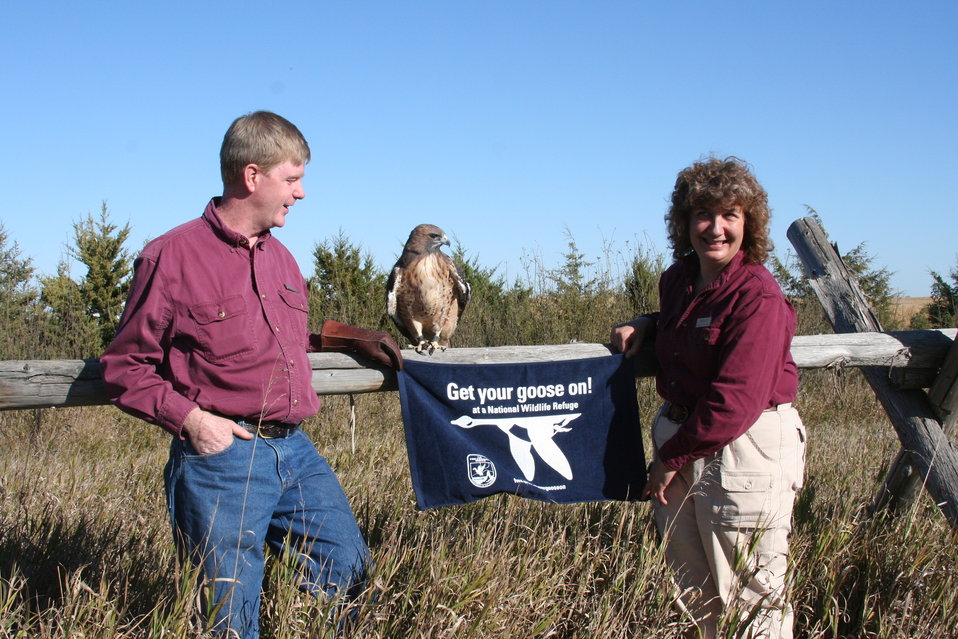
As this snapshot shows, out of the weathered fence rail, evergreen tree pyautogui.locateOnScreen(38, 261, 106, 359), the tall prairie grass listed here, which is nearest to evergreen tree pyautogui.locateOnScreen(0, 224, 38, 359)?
evergreen tree pyautogui.locateOnScreen(38, 261, 106, 359)

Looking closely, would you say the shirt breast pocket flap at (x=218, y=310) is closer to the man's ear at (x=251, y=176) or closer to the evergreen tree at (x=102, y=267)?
the man's ear at (x=251, y=176)

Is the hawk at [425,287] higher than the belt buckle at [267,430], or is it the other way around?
the hawk at [425,287]

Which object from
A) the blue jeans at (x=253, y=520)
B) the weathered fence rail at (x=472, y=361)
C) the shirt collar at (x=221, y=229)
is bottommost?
the blue jeans at (x=253, y=520)

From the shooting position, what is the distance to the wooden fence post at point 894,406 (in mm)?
3865

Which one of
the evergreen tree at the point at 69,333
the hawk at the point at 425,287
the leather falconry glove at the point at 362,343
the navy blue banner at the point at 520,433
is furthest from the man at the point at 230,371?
the evergreen tree at the point at 69,333

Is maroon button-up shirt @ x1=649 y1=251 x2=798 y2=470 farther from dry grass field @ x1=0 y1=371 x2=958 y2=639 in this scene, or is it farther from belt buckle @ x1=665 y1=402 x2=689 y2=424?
dry grass field @ x1=0 y1=371 x2=958 y2=639

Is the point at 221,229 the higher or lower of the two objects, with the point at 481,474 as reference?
higher

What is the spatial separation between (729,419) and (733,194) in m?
0.91

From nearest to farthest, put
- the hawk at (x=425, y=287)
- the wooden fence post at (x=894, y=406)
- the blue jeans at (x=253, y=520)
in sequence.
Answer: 1. the blue jeans at (x=253, y=520)
2. the wooden fence post at (x=894, y=406)
3. the hawk at (x=425, y=287)

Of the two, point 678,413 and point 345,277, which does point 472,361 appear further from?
point 345,277

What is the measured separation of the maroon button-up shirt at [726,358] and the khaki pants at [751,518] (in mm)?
122

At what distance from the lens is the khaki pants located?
284 cm

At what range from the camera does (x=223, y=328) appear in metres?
2.55

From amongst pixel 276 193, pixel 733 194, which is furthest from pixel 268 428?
pixel 733 194
